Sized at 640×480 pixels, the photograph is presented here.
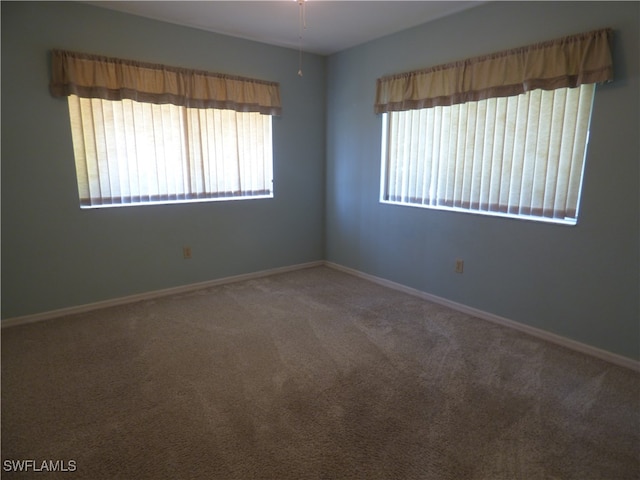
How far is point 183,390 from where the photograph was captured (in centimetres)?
214

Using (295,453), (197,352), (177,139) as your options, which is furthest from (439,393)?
(177,139)

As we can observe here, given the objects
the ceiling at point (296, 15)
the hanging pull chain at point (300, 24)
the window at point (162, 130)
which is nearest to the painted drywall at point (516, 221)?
the ceiling at point (296, 15)

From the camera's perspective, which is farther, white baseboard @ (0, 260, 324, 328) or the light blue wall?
white baseboard @ (0, 260, 324, 328)

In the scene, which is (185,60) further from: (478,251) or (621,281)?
(621,281)

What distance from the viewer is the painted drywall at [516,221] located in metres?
2.31

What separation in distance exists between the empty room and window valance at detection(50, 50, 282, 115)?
21 millimetres

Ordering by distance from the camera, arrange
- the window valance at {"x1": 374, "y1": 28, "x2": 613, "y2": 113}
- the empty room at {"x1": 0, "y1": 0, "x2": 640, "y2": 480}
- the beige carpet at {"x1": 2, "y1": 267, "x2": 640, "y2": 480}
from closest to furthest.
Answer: the beige carpet at {"x1": 2, "y1": 267, "x2": 640, "y2": 480} < the empty room at {"x1": 0, "y1": 0, "x2": 640, "y2": 480} < the window valance at {"x1": 374, "y1": 28, "x2": 613, "y2": 113}

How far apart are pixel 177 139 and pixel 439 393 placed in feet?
9.91

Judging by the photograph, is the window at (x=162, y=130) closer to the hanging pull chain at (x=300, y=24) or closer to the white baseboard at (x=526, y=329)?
the hanging pull chain at (x=300, y=24)

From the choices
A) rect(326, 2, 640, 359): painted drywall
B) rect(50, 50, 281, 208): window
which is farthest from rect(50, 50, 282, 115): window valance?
rect(326, 2, 640, 359): painted drywall

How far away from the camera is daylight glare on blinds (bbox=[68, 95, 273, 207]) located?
309 centimetres

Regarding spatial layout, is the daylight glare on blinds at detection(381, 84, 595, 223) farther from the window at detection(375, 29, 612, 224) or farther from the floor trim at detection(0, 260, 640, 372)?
the floor trim at detection(0, 260, 640, 372)

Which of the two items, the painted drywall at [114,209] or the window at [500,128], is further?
the painted drywall at [114,209]

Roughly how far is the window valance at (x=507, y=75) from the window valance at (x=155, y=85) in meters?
1.29
